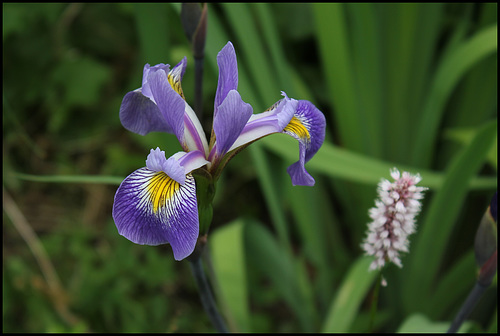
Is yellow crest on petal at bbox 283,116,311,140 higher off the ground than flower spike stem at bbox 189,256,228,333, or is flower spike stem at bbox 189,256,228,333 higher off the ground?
yellow crest on petal at bbox 283,116,311,140

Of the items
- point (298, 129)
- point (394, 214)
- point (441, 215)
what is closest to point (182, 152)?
point (298, 129)

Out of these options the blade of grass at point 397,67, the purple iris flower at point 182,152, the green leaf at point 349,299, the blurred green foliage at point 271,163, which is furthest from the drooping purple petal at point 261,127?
the blade of grass at point 397,67

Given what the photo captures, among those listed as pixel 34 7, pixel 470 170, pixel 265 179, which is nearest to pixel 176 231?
pixel 265 179

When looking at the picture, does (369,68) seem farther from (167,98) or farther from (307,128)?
(167,98)

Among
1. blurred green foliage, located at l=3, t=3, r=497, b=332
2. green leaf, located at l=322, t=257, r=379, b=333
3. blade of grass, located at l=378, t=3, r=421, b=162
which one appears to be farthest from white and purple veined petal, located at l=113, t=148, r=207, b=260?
blade of grass, located at l=378, t=3, r=421, b=162

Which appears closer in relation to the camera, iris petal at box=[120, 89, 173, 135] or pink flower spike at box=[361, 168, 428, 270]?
pink flower spike at box=[361, 168, 428, 270]

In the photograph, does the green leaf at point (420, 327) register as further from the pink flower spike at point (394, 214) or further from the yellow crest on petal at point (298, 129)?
the yellow crest on petal at point (298, 129)

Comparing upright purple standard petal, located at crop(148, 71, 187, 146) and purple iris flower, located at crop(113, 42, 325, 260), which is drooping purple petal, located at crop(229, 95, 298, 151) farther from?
upright purple standard petal, located at crop(148, 71, 187, 146)
